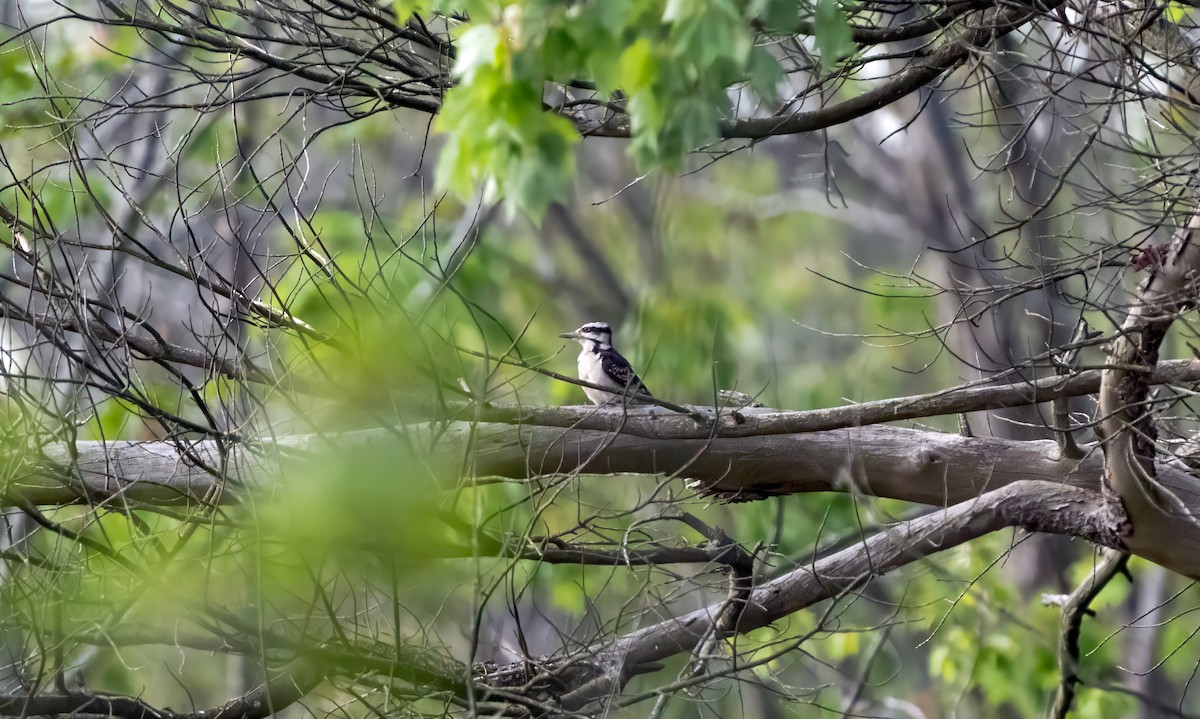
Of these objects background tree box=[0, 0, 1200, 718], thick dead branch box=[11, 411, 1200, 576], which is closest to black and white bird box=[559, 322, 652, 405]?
background tree box=[0, 0, 1200, 718]

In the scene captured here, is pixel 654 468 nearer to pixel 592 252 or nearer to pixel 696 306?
pixel 696 306

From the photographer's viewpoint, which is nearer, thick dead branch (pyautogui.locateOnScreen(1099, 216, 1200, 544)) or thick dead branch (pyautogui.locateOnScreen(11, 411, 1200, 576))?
thick dead branch (pyautogui.locateOnScreen(1099, 216, 1200, 544))

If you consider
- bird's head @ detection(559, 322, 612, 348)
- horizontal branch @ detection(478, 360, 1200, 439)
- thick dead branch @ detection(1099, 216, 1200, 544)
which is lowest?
thick dead branch @ detection(1099, 216, 1200, 544)

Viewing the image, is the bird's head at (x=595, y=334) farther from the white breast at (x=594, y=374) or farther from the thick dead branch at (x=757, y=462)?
the thick dead branch at (x=757, y=462)

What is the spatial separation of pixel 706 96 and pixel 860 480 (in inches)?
108

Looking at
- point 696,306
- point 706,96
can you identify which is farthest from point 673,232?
point 706,96

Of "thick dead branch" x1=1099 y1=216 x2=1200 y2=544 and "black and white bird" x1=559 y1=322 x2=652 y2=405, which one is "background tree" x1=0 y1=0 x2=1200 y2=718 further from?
"black and white bird" x1=559 y1=322 x2=652 y2=405

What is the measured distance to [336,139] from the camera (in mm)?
16109

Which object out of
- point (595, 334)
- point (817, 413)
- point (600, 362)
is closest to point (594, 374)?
point (600, 362)

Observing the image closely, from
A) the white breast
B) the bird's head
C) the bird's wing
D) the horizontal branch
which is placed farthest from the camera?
the bird's head

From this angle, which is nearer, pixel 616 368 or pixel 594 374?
pixel 616 368

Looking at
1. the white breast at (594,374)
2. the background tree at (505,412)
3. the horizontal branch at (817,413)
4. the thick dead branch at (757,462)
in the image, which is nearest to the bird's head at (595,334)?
the white breast at (594,374)

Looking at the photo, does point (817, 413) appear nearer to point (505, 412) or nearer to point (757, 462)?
point (757, 462)

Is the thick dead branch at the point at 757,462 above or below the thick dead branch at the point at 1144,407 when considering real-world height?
above
